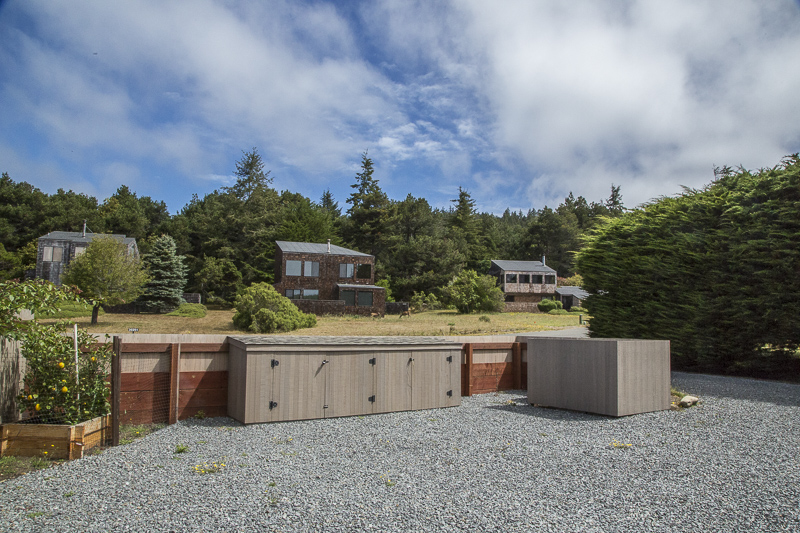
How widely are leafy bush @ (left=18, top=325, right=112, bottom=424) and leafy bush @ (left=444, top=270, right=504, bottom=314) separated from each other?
34.3 m

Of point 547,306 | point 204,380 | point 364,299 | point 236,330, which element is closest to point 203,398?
point 204,380

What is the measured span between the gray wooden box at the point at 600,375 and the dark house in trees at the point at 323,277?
94.1 ft

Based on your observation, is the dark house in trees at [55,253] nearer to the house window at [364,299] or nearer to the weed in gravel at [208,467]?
the house window at [364,299]

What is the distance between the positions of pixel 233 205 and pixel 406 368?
46.4 metres

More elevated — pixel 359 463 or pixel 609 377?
pixel 609 377

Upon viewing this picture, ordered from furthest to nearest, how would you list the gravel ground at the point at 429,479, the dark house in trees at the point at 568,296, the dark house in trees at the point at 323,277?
1. the dark house in trees at the point at 568,296
2. the dark house in trees at the point at 323,277
3. the gravel ground at the point at 429,479

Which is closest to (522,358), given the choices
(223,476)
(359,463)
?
(359,463)

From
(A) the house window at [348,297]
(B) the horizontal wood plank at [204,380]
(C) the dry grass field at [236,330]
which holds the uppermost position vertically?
(A) the house window at [348,297]

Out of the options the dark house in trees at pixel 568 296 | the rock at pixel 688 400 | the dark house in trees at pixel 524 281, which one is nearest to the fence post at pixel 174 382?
the rock at pixel 688 400

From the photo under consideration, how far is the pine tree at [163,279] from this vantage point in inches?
1273

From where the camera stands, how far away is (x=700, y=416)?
25.5 ft

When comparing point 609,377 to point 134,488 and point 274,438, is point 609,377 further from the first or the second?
point 134,488

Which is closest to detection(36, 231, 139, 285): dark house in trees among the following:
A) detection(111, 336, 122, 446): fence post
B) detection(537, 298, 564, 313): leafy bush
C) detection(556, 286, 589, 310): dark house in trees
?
detection(537, 298, 564, 313): leafy bush

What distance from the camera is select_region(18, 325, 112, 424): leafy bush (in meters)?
5.20
